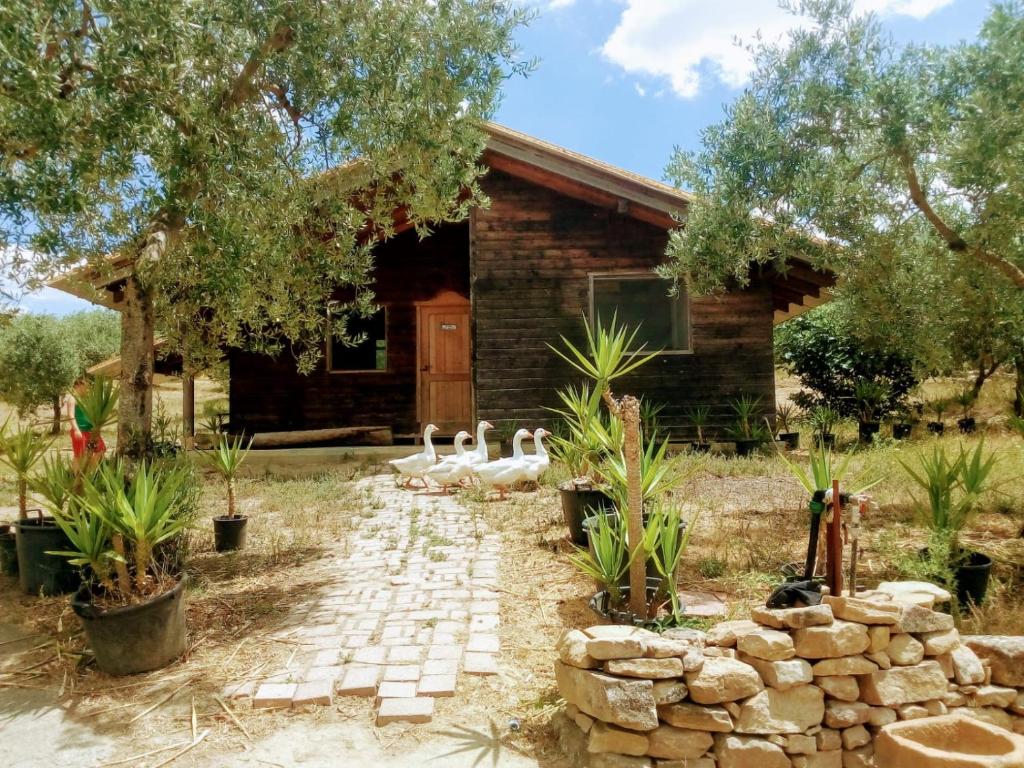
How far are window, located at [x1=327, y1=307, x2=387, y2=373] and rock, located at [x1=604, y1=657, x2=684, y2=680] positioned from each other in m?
10.4

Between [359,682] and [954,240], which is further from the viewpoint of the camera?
[954,240]

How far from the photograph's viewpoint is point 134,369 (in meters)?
5.30

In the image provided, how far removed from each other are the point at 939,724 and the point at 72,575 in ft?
18.7

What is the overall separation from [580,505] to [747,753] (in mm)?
2818

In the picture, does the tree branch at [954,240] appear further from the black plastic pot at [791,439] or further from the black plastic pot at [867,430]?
the black plastic pot at [867,430]

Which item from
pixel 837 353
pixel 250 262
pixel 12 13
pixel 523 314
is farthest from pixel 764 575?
pixel 837 353

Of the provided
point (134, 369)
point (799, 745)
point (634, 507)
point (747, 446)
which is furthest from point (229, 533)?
point (747, 446)

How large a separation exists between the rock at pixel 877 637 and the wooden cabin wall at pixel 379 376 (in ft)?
33.6

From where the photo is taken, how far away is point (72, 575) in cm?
554

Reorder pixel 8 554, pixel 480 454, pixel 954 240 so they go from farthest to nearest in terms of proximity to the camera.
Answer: pixel 480 454
pixel 8 554
pixel 954 240

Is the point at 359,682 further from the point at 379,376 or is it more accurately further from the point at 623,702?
the point at 379,376

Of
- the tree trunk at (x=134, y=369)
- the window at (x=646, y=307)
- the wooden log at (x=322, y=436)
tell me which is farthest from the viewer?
the wooden log at (x=322, y=436)

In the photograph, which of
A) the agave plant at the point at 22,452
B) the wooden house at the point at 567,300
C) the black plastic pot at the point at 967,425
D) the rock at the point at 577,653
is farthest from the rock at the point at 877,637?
the black plastic pot at the point at 967,425

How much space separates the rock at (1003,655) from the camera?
144 inches
